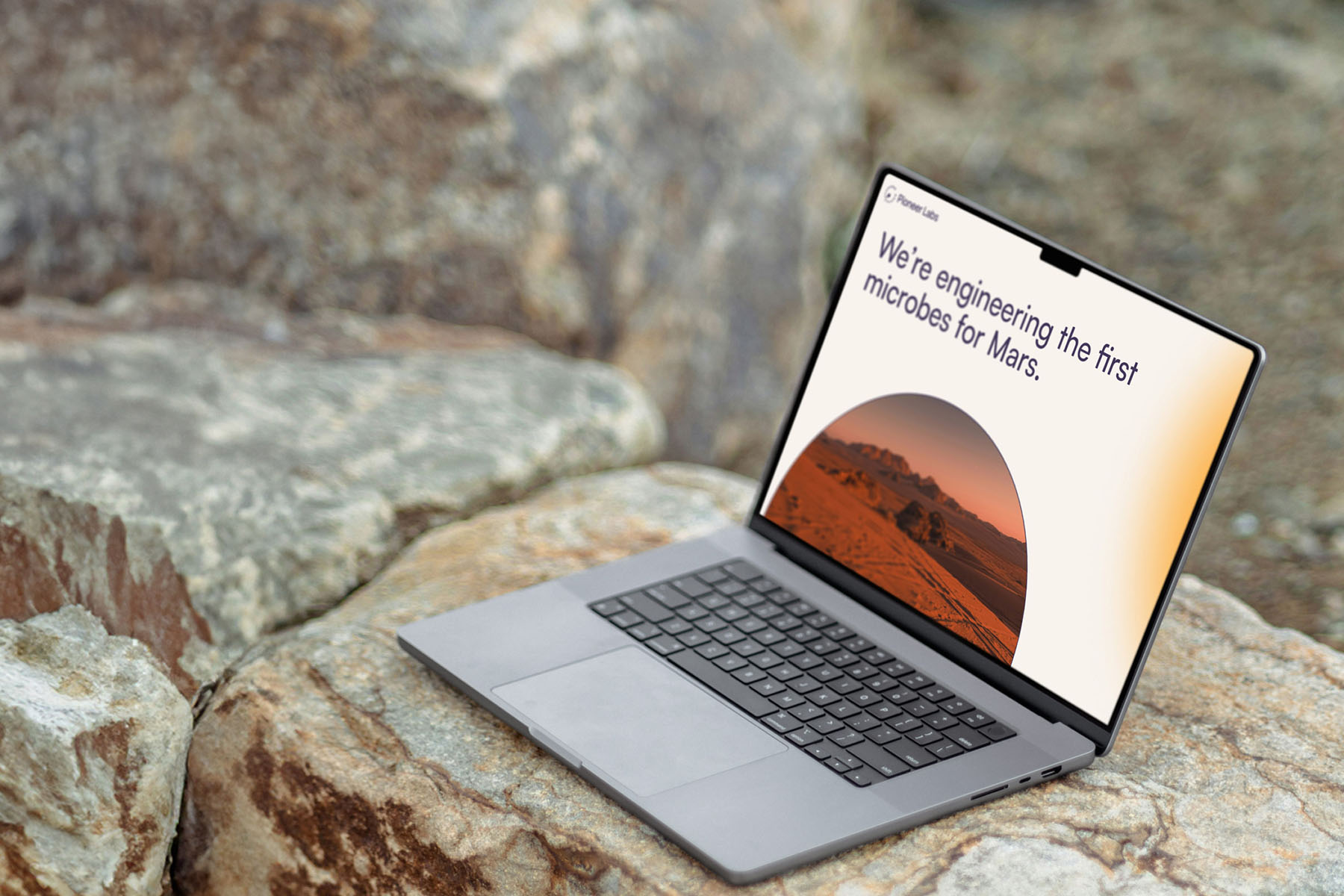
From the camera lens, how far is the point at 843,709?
1.22 m

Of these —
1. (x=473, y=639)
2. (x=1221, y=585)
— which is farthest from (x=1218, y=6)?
(x=473, y=639)

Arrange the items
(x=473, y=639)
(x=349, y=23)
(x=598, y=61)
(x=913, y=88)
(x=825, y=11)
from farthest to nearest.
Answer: (x=913, y=88), (x=825, y=11), (x=598, y=61), (x=349, y=23), (x=473, y=639)

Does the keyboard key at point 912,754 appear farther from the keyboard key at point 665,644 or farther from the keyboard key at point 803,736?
the keyboard key at point 665,644

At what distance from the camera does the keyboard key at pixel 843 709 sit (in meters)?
1.21

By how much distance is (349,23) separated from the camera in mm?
2006

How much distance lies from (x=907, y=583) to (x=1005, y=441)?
178mm

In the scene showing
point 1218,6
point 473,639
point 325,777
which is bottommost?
point 325,777

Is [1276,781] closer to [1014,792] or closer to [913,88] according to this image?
[1014,792]

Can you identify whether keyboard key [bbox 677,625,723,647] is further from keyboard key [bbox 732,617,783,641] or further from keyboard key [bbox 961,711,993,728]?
keyboard key [bbox 961,711,993,728]

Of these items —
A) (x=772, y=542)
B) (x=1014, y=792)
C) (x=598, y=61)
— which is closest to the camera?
(x=1014, y=792)

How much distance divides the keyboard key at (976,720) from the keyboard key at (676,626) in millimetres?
276

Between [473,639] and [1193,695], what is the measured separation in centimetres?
73

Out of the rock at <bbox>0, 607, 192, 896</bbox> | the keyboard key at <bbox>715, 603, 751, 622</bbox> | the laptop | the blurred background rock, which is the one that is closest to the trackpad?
the laptop

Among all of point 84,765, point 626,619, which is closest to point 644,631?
point 626,619
